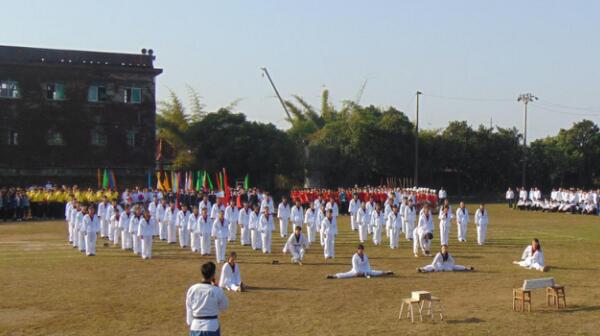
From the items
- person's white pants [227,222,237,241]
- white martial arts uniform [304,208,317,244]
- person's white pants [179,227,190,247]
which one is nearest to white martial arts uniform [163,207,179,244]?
person's white pants [179,227,190,247]

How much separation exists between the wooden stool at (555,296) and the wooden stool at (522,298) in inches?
21.3

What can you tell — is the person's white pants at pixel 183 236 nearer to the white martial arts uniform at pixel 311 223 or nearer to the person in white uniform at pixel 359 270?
the white martial arts uniform at pixel 311 223

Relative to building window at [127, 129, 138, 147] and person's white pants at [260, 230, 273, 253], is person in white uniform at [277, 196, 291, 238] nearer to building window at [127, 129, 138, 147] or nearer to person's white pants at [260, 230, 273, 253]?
person's white pants at [260, 230, 273, 253]

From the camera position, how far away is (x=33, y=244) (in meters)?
28.3

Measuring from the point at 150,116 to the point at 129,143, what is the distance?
A: 2.42 metres

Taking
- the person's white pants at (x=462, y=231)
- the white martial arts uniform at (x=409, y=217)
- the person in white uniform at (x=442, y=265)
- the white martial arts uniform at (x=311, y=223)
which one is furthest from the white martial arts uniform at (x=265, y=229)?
the person's white pants at (x=462, y=231)

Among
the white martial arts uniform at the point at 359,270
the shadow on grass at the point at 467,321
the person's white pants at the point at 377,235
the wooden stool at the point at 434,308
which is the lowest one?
the shadow on grass at the point at 467,321

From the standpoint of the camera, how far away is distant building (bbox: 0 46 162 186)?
4991 centimetres

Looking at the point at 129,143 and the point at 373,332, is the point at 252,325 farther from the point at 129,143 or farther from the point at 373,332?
the point at 129,143

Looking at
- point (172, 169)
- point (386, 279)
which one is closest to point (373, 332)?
point (386, 279)

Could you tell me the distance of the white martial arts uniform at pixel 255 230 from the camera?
26.4m

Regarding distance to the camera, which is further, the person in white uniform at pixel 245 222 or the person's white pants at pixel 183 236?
the person in white uniform at pixel 245 222

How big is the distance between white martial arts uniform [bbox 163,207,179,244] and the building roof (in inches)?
1010

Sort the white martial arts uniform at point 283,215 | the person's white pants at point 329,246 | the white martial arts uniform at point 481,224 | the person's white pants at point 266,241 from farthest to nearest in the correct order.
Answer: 1. the white martial arts uniform at point 283,215
2. the white martial arts uniform at point 481,224
3. the person's white pants at point 266,241
4. the person's white pants at point 329,246
